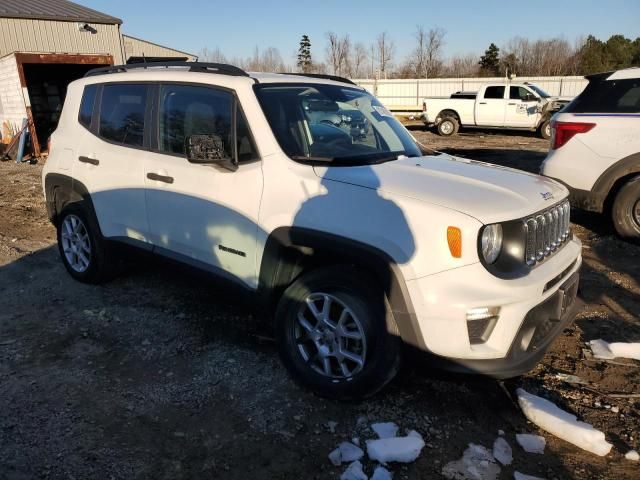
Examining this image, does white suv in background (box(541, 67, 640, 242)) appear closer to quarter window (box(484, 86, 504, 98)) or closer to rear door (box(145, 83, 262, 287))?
rear door (box(145, 83, 262, 287))

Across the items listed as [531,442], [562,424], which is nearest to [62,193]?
[531,442]

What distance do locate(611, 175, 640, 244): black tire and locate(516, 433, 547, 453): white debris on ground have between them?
405 centimetres

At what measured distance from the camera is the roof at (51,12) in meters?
18.7

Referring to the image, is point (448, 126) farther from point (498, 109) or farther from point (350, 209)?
point (350, 209)

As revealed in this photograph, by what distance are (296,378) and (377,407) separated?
21.1 inches

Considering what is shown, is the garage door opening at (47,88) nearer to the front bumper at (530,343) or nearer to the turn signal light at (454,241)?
the turn signal light at (454,241)

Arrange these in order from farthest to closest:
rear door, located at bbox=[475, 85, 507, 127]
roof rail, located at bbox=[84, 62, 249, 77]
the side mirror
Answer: rear door, located at bbox=[475, 85, 507, 127]
roof rail, located at bbox=[84, 62, 249, 77]
the side mirror

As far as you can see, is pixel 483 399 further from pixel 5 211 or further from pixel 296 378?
pixel 5 211

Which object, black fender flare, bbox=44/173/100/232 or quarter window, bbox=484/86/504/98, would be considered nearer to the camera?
black fender flare, bbox=44/173/100/232

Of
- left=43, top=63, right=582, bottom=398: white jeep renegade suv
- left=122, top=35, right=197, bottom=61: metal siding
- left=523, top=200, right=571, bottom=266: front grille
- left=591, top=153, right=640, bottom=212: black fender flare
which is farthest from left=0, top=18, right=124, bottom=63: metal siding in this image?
left=523, top=200, right=571, bottom=266: front grille

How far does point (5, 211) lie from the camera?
27.7 ft

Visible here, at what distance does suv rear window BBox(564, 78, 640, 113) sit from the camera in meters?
5.69

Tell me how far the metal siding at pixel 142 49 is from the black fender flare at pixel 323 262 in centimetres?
1978

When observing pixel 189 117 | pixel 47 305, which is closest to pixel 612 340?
pixel 189 117
